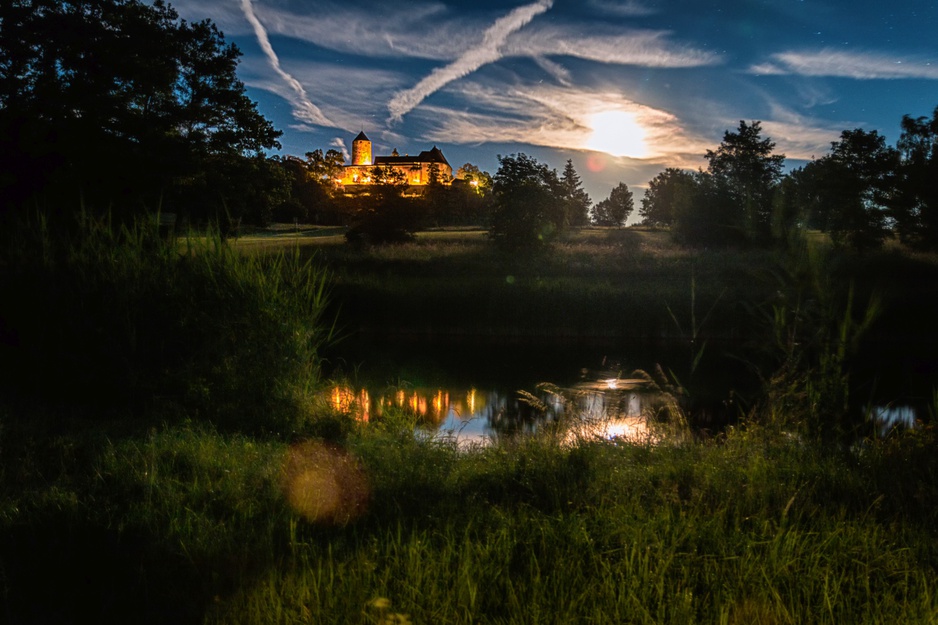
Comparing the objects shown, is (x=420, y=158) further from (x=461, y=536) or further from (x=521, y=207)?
(x=461, y=536)

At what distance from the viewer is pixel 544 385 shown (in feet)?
33.5

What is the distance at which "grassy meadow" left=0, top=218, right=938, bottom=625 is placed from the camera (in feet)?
10.8

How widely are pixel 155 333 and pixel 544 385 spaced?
5434 mm

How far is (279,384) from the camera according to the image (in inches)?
326

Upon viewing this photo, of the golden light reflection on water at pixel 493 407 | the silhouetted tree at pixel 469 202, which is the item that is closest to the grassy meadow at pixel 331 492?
the golden light reflection on water at pixel 493 407

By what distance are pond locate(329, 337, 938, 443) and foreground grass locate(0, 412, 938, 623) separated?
2675 millimetres

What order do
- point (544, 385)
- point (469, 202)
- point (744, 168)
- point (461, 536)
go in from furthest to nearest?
point (469, 202) < point (744, 168) < point (544, 385) < point (461, 536)

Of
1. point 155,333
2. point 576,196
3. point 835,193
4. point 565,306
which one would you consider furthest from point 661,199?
point 155,333

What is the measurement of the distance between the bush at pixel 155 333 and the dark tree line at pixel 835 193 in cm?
2888

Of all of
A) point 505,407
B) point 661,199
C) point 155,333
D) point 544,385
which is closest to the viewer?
point 155,333

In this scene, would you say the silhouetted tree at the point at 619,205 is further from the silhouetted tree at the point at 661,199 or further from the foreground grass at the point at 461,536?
the foreground grass at the point at 461,536

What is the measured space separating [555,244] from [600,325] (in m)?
18.3

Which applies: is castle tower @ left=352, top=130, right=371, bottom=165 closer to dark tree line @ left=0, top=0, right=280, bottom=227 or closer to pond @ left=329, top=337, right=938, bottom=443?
dark tree line @ left=0, top=0, right=280, bottom=227

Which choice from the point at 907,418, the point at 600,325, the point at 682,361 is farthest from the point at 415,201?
the point at 907,418
